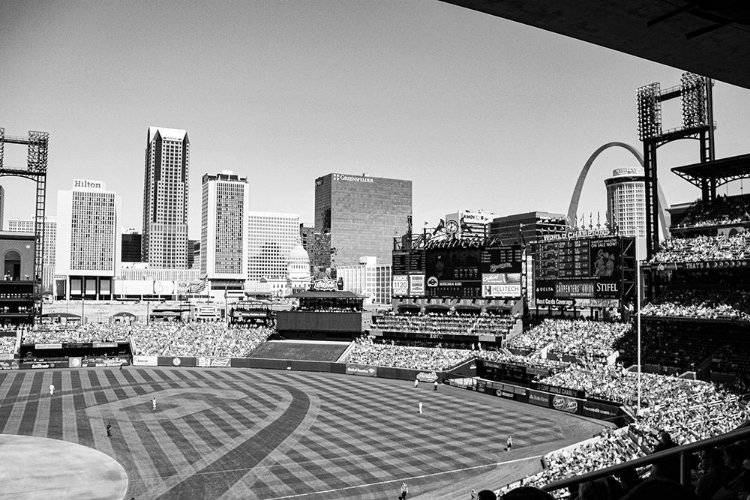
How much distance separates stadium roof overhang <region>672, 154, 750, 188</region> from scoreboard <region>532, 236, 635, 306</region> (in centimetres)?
826

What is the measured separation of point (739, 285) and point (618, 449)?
2599 cm

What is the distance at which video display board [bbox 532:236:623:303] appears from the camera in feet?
192

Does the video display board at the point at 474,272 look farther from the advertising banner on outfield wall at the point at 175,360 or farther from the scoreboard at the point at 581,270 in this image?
the advertising banner on outfield wall at the point at 175,360

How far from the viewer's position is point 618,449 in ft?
94.5

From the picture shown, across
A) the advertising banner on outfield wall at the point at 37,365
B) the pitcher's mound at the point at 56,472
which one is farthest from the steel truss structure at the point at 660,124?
the advertising banner on outfield wall at the point at 37,365

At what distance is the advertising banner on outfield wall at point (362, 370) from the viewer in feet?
218

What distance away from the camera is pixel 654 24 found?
731 cm

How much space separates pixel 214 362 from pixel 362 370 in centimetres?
1891

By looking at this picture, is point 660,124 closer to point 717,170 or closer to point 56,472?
point 717,170

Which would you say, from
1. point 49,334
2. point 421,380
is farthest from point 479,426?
point 49,334

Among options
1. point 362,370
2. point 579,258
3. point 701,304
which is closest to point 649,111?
point 579,258

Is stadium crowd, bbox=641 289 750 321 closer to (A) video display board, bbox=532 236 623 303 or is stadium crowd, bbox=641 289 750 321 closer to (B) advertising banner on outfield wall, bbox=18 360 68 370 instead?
(A) video display board, bbox=532 236 623 303

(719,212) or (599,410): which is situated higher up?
(719,212)

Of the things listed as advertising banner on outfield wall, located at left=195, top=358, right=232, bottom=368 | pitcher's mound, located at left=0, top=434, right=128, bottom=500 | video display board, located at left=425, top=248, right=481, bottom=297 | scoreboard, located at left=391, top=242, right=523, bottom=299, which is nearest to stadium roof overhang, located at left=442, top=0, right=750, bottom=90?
pitcher's mound, located at left=0, top=434, right=128, bottom=500
